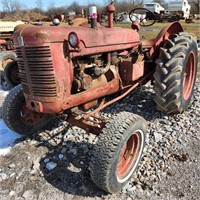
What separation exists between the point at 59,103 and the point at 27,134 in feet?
4.02

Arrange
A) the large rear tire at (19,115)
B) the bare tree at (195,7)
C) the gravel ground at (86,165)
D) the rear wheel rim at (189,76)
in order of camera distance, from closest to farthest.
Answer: the gravel ground at (86,165) → the large rear tire at (19,115) → the rear wheel rim at (189,76) → the bare tree at (195,7)

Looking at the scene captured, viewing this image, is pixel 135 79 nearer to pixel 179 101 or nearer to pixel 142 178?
pixel 179 101

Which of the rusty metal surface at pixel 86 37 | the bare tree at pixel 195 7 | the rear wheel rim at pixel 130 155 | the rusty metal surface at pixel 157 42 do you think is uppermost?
the rusty metal surface at pixel 86 37

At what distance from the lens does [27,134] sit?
366cm

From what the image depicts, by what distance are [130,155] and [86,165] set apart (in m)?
0.53

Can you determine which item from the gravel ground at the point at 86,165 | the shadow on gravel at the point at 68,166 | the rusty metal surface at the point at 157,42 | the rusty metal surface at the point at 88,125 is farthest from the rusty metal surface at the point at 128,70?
the shadow on gravel at the point at 68,166

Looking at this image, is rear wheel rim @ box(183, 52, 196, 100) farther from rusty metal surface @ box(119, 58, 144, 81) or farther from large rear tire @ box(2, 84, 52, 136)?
large rear tire @ box(2, 84, 52, 136)

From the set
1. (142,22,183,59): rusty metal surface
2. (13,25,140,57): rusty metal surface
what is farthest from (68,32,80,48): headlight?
(142,22,183,59): rusty metal surface

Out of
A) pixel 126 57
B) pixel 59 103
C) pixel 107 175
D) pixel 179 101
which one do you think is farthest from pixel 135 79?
pixel 107 175

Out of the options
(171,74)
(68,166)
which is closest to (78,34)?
(171,74)

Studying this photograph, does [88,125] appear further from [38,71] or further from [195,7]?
[195,7]

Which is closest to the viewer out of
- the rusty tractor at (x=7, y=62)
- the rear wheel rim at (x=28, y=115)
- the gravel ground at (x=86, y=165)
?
the gravel ground at (x=86, y=165)

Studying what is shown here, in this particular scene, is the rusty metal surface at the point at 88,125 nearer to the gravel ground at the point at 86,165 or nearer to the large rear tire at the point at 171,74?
the gravel ground at the point at 86,165

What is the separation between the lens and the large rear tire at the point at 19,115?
3420 millimetres
